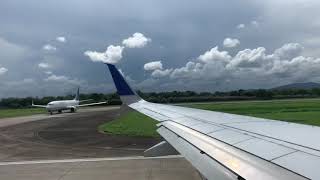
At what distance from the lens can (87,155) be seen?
580 inches

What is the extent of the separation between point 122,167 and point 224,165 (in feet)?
25.7

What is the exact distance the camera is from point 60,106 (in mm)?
63719

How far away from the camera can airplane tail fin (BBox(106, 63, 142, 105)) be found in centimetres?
1080

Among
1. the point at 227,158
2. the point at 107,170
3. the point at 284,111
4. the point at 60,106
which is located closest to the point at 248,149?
the point at 227,158

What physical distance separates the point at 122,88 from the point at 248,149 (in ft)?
25.1

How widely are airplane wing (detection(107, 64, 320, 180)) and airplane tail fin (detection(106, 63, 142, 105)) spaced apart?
158 inches

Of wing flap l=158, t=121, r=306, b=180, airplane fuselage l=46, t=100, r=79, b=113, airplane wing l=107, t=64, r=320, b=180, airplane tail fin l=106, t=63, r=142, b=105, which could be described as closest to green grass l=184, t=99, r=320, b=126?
airplane tail fin l=106, t=63, r=142, b=105

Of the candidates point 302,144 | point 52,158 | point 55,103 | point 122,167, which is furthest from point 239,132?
point 55,103

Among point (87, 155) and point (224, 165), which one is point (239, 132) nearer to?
point (224, 165)

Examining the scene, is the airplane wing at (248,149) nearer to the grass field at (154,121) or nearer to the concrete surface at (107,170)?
the concrete surface at (107,170)

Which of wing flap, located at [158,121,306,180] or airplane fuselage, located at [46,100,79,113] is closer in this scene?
wing flap, located at [158,121,306,180]

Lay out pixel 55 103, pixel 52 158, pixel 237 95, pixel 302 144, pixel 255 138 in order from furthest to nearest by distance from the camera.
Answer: pixel 237 95, pixel 55 103, pixel 52 158, pixel 255 138, pixel 302 144

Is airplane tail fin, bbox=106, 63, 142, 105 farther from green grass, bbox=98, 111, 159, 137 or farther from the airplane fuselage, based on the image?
the airplane fuselage

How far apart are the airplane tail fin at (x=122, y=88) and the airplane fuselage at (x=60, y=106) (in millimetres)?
50644
